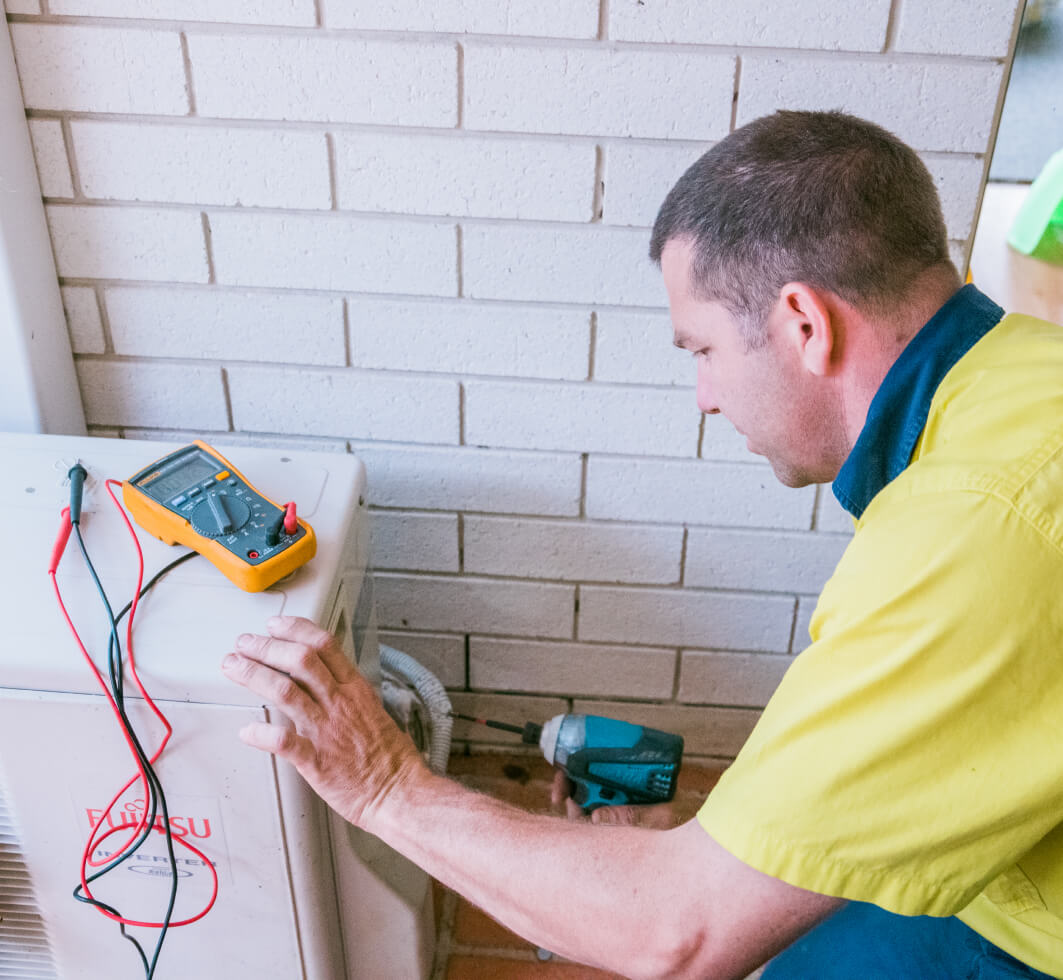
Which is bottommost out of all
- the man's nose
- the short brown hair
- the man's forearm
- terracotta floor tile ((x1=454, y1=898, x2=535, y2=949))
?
terracotta floor tile ((x1=454, y1=898, x2=535, y2=949))

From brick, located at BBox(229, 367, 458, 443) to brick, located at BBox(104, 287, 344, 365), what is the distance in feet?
0.11

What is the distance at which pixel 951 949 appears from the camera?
1.18 m

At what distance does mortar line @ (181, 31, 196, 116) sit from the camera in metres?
Result: 1.40

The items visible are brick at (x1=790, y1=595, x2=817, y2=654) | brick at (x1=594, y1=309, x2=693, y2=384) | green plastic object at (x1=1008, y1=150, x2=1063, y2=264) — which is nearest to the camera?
brick at (x1=594, y1=309, x2=693, y2=384)

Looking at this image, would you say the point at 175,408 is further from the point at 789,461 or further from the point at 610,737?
the point at 789,461

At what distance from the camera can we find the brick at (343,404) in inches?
63.7

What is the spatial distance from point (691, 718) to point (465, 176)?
111cm

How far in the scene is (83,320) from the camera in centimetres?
160

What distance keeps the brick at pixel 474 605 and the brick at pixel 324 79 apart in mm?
808

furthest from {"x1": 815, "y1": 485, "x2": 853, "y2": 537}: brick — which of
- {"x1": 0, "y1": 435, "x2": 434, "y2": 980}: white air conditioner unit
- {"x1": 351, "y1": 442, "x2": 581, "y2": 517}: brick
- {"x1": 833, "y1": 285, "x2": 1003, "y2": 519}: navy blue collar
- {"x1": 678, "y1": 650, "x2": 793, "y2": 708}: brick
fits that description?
{"x1": 0, "y1": 435, "x2": 434, "y2": 980}: white air conditioner unit

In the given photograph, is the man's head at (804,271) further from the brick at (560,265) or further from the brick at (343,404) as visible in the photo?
the brick at (343,404)

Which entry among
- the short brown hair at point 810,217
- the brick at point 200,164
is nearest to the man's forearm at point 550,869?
the short brown hair at point 810,217

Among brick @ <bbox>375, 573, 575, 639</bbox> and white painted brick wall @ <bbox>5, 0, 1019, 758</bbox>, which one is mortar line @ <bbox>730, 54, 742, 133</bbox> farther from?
brick @ <bbox>375, 573, 575, 639</bbox>

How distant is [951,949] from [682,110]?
1.15m
